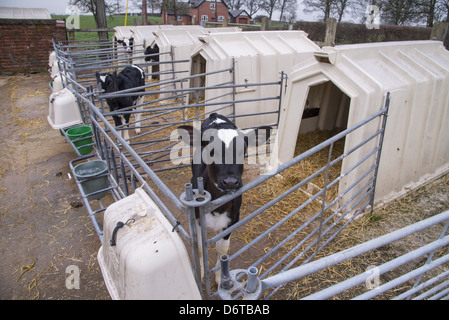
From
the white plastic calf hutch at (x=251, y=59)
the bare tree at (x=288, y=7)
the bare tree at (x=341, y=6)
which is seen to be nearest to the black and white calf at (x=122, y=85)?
the white plastic calf hutch at (x=251, y=59)

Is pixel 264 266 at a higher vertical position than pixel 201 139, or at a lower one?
lower

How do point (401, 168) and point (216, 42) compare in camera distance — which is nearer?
Result: point (401, 168)

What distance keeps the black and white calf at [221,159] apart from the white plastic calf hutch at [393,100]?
153cm

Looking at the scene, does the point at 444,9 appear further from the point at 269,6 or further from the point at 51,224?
the point at 269,6

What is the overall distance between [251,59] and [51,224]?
493 centimetres

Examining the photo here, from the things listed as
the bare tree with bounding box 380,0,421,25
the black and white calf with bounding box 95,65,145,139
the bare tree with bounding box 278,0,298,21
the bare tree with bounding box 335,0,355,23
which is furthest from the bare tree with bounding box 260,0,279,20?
the black and white calf with bounding box 95,65,145,139

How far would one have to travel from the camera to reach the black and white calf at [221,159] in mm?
2207

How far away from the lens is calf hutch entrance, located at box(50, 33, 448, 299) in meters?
1.59

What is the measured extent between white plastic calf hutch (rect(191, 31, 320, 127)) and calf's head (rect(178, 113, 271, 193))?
363 centimetres

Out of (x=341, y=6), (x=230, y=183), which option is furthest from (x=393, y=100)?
(x=341, y=6)
